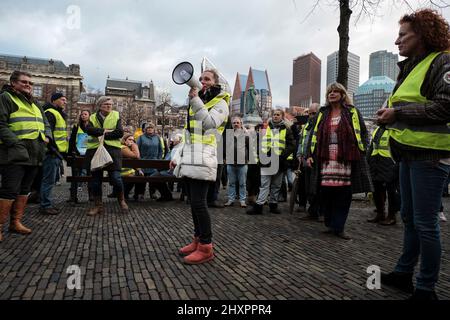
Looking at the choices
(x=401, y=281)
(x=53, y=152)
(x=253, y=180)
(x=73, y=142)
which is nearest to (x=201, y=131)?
(x=401, y=281)

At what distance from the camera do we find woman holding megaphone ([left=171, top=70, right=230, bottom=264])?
3.39 meters

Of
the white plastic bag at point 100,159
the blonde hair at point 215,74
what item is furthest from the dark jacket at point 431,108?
the white plastic bag at point 100,159

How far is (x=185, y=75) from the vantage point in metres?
3.26

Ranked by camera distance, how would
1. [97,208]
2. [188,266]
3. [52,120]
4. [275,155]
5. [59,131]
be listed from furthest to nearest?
[275,155] < [59,131] < [52,120] < [97,208] < [188,266]

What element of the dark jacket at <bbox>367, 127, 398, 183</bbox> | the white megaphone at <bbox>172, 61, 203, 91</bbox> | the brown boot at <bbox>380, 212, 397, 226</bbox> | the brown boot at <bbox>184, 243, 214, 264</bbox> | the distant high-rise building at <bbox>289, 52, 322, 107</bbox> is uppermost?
the distant high-rise building at <bbox>289, 52, 322, 107</bbox>

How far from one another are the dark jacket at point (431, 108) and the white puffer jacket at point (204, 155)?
5.38 ft

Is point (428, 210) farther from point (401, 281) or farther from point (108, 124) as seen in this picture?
point (108, 124)

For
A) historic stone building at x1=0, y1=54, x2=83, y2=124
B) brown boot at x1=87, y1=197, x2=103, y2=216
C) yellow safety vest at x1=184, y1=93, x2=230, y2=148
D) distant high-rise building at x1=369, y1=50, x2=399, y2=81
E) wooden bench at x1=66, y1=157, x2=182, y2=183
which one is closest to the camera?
yellow safety vest at x1=184, y1=93, x2=230, y2=148

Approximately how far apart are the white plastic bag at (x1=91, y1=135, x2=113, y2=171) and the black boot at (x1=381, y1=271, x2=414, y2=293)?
15.9 feet

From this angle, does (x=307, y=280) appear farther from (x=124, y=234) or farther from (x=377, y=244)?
(x=124, y=234)

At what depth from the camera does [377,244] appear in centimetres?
455

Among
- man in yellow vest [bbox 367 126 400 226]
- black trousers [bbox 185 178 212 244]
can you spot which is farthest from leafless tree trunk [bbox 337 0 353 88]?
A: black trousers [bbox 185 178 212 244]

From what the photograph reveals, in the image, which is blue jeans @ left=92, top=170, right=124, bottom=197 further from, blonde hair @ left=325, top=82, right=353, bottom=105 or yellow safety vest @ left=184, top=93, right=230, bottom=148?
blonde hair @ left=325, top=82, right=353, bottom=105

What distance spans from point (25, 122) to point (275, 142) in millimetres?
4469
